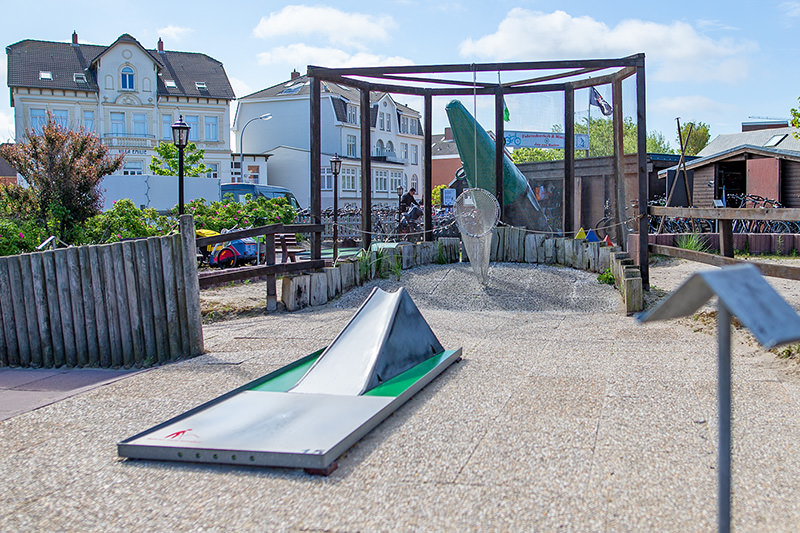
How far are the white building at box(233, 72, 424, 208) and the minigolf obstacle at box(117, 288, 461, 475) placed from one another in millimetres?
44764

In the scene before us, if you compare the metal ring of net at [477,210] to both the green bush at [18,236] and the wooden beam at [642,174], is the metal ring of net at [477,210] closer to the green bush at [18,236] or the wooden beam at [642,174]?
the wooden beam at [642,174]

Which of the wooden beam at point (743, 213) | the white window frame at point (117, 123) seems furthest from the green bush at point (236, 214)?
the white window frame at point (117, 123)

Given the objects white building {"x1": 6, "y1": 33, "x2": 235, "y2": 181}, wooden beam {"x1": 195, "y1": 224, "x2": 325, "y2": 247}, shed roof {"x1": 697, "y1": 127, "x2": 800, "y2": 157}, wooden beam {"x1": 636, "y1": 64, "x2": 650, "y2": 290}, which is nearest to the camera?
wooden beam {"x1": 195, "y1": 224, "x2": 325, "y2": 247}

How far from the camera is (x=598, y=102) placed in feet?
44.6

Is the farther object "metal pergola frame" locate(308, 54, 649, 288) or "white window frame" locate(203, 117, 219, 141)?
"white window frame" locate(203, 117, 219, 141)

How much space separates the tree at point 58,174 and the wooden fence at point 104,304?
21.7 ft

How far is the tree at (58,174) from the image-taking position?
1354cm

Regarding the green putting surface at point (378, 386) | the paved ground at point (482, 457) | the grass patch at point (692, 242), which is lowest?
the paved ground at point (482, 457)

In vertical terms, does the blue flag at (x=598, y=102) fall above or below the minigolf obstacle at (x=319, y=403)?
above

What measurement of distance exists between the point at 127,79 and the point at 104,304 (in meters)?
48.4

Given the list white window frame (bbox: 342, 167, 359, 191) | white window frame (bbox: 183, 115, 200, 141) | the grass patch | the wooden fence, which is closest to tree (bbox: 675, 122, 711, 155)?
white window frame (bbox: 342, 167, 359, 191)

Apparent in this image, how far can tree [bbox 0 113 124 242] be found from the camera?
13539 mm

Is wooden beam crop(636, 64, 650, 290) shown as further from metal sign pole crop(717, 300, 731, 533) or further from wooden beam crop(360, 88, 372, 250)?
metal sign pole crop(717, 300, 731, 533)

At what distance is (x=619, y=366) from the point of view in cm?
641
